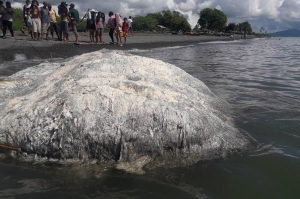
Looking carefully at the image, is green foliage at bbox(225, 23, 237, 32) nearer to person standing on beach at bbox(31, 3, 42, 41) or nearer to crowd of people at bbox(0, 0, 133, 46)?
crowd of people at bbox(0, 0, 133, 46)

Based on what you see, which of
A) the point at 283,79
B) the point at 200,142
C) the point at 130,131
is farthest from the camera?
the point at 283,79

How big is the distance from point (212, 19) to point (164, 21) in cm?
1871

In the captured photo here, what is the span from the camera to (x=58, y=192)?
2.96 m

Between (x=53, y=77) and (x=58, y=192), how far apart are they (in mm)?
1894

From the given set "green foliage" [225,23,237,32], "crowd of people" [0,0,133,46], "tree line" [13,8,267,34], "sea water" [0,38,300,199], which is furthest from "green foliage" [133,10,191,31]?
"sea water" [0,38,300,199]

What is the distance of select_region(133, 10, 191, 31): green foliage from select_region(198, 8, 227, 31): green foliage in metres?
10.6

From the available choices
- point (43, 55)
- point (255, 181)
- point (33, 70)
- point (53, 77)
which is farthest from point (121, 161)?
point (43, 55)

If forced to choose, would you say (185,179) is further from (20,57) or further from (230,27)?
(230,27)

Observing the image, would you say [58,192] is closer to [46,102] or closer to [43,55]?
[46,102]

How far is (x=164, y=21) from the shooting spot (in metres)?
102

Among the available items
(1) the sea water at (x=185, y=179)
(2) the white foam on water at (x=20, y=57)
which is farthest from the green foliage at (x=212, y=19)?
(1) the sea water at (x=185, y=179)

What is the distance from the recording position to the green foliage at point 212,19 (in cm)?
10925

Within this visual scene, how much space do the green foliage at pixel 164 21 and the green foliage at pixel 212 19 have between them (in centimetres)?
1061

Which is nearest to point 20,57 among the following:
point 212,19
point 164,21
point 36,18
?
point 36,18
